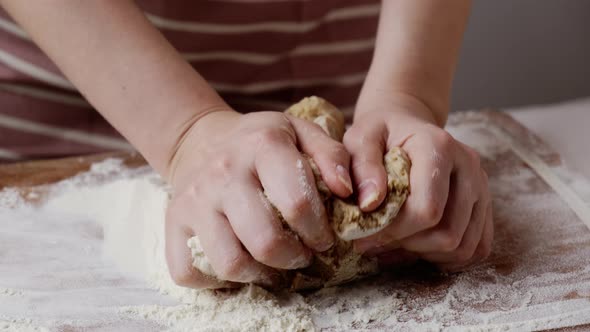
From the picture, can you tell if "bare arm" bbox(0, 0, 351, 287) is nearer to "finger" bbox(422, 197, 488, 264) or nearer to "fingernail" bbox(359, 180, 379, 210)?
"fingernail" bbox(359, 180, 379, 210)

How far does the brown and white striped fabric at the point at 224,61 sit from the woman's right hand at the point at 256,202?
0.41 m

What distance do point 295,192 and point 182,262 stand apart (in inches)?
6.5

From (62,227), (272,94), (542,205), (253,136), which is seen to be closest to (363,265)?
(253,136)

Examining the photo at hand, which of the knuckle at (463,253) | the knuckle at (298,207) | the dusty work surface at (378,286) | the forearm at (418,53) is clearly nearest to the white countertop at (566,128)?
the dusty work surface at (378,286)

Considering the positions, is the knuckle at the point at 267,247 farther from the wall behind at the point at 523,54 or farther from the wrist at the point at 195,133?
the wall behind at the point at 523,54

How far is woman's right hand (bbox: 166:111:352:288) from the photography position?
703mm

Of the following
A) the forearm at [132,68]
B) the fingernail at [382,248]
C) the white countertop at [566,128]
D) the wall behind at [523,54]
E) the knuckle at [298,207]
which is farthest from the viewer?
the wall behind at [523,54]

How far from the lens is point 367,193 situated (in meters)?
0.73

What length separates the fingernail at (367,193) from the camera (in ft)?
2.36

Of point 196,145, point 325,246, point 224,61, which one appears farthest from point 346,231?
point 224,61

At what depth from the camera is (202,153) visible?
0.83 metres

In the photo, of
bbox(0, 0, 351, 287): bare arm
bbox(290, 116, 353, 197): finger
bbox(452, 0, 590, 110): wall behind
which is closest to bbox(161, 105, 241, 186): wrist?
bbox(0, 0, 351, 287): bare arm

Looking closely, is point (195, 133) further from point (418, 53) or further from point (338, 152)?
point (418, 53)

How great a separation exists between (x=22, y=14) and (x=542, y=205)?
2.56 ft
